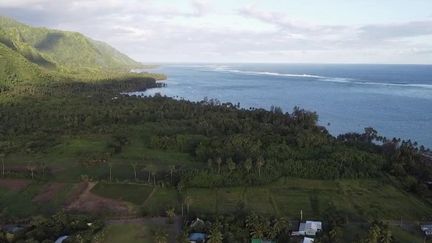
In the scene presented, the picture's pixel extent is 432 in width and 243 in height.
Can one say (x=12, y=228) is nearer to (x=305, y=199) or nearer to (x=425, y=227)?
(x=305, y=199)

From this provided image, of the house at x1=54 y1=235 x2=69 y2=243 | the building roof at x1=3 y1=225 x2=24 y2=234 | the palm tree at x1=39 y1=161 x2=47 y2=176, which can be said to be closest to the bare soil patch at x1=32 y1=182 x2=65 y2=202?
the palm tree at x1=39 y1=161 x2=47 y2=176

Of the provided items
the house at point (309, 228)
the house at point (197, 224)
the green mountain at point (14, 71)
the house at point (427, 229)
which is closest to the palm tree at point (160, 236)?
the house at point (197, 224)

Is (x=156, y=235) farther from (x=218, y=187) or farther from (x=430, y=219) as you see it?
(x=430, y=219)

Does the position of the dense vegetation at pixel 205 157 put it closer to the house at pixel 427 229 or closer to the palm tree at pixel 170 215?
the palm tree at pixel 170 215

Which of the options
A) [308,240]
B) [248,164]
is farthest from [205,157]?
[308,240]

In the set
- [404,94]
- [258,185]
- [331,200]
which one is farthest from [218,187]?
[404,94]
